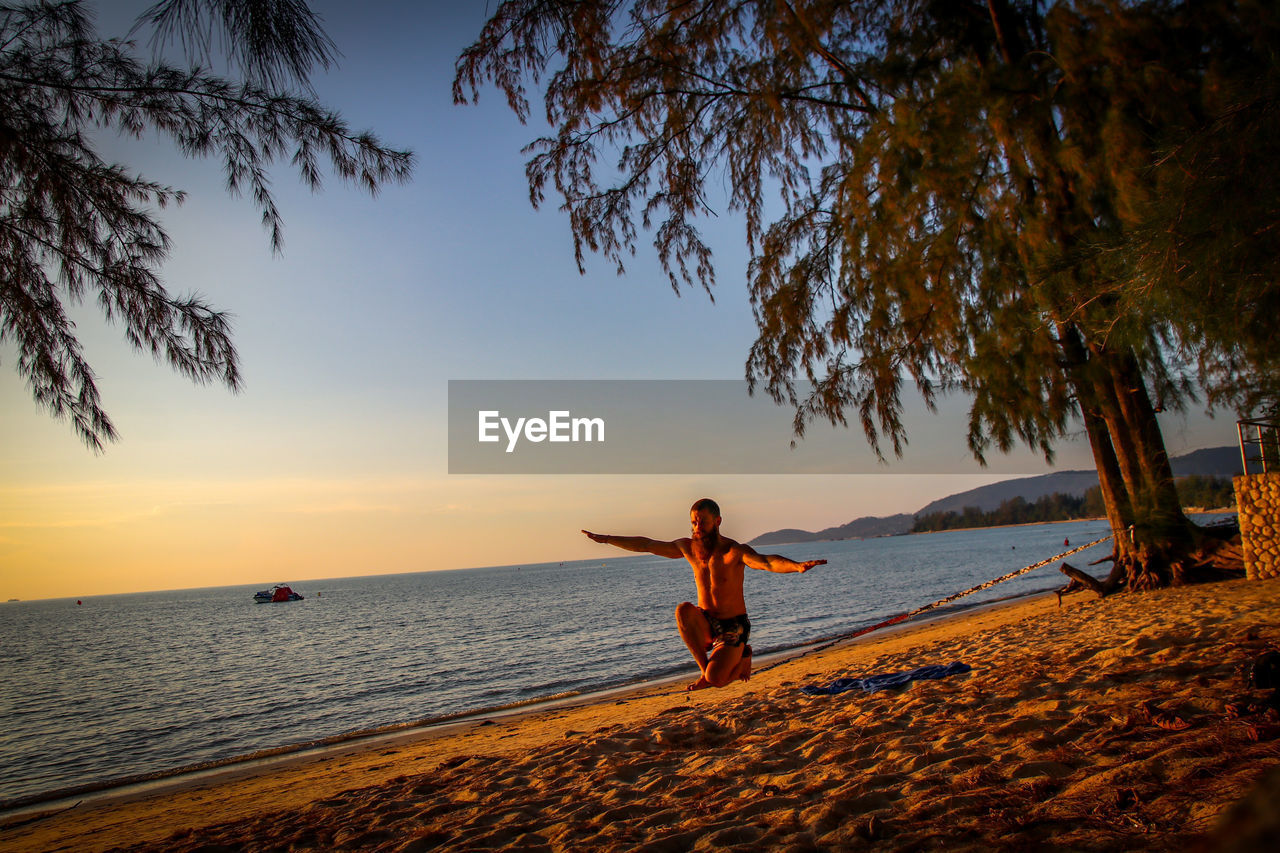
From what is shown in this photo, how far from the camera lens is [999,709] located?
5789 millimetres

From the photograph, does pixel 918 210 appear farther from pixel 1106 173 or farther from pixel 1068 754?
pixel 1068 754

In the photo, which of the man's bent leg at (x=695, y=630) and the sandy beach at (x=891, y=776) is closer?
the sandy beach at (x=891, y=776)

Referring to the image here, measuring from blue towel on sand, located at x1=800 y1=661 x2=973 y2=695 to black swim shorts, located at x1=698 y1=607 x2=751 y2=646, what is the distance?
2.82 metres

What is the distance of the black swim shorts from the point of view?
614 cm

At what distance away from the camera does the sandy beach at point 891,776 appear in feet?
11.5

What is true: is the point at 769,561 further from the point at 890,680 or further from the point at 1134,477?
the point at 1134,477

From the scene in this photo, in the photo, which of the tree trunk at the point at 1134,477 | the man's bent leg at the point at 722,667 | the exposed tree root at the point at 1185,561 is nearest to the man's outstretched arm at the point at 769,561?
the man's bent leg at the point at 722,667

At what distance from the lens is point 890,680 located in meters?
8.30

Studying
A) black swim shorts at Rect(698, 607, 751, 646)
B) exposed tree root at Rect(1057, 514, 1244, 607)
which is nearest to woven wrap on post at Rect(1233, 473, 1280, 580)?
exposed tree root at Rect(1057, 514, 1244, 607)

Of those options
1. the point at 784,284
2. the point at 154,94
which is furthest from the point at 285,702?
the point at 154,94

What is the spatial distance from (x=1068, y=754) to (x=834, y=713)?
2923mm

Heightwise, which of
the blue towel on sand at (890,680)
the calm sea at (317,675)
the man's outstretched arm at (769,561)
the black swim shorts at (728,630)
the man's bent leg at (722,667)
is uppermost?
the man's outstretched arm at (769,561)

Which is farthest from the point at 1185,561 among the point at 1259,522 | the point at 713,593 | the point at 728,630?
the point at 713,593

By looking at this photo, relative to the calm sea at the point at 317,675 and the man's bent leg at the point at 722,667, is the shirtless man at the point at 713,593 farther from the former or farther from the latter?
the calm sea at the point at 317,675
